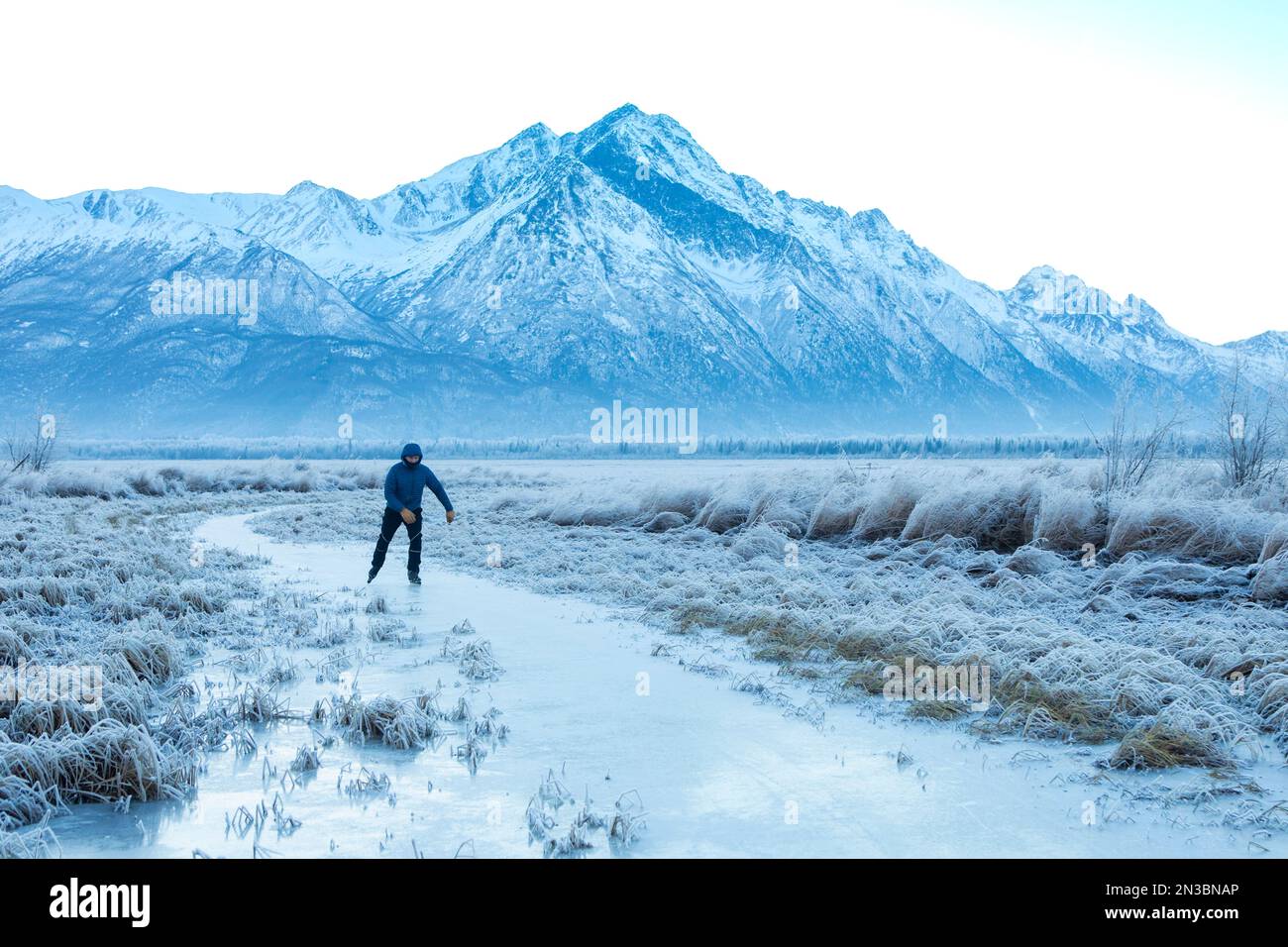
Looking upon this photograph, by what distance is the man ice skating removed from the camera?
14000mm

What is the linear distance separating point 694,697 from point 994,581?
21.2 feet

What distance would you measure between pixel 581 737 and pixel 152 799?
99.8 inches

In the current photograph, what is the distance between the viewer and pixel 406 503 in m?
14.2

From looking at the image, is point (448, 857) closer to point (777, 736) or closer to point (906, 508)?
point (777, 736)

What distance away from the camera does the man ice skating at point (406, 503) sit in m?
14.0

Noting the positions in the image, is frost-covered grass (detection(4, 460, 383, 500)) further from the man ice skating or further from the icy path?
the icy path

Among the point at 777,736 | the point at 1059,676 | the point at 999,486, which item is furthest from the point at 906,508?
the point at 777,736

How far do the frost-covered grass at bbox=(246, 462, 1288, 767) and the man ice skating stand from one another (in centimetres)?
186

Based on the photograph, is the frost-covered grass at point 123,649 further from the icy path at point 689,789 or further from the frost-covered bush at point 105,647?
the icy path at point 689,789

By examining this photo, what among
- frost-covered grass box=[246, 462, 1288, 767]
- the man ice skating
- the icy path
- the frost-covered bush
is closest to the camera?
the icy path

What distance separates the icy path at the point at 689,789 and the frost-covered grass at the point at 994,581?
80 centimetres

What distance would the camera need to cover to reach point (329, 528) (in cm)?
2452

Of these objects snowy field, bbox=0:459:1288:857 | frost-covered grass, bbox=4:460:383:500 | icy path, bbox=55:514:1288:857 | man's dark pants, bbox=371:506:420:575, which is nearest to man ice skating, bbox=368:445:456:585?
man's dark pants, bbox=371:506:420:575
